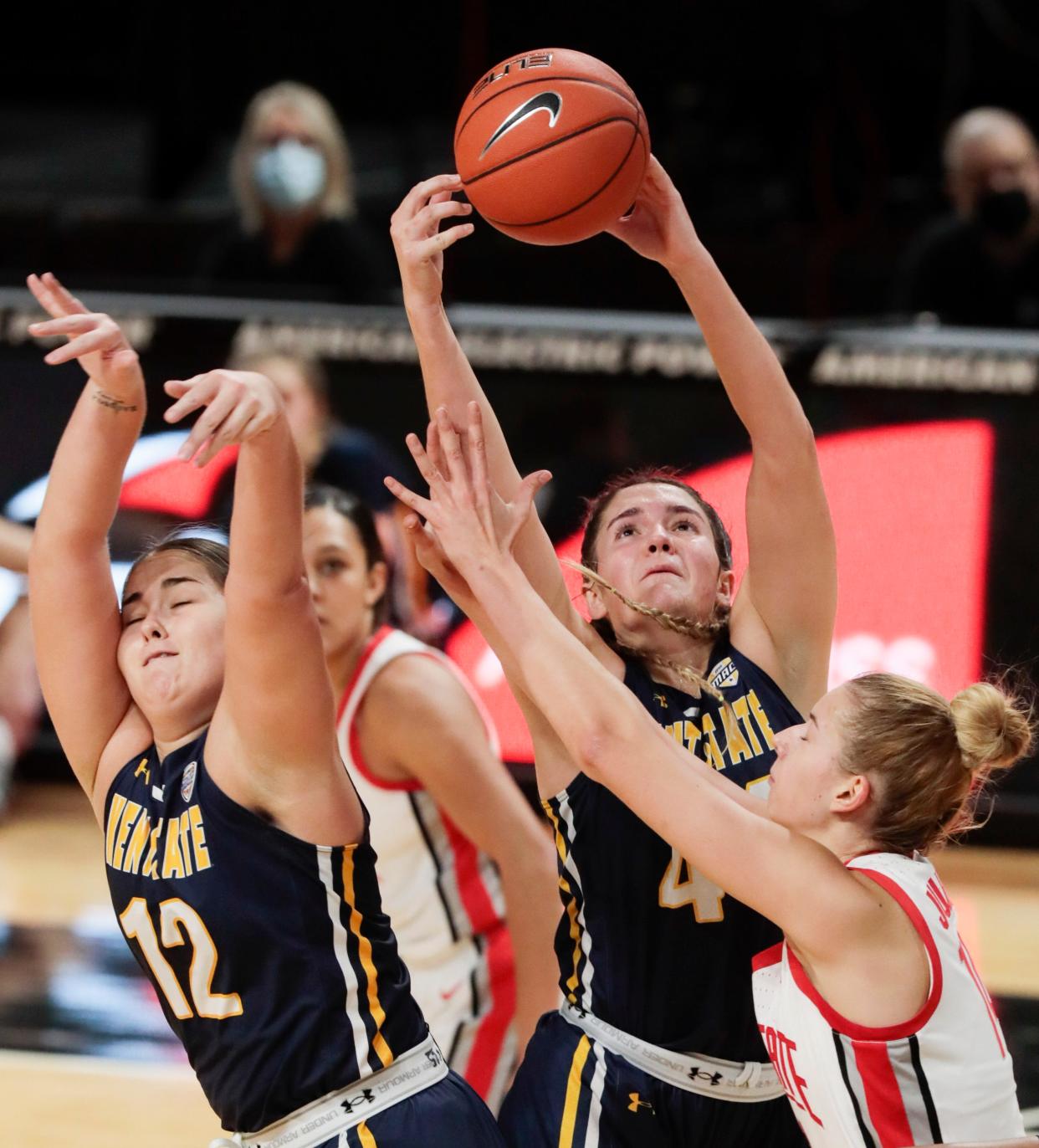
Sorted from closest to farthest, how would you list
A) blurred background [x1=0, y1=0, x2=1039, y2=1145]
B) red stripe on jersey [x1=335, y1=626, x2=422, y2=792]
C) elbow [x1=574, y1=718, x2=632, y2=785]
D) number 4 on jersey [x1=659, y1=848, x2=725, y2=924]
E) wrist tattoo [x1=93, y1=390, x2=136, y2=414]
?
1. elbow [x1=574, y1=718, x2=632, y2=785]
2. wrist tattoo [x1=93, y1=390, x2=136, y2=414]
3. number 4 on jersey [x1=659, y1=848, x2=725, y2=924]
4. red stripe on jersey [x1=335, y1=626, x2=422, y2=792]
5. blurred background [x1=0, y1=0, x2=1039, y2=1145]

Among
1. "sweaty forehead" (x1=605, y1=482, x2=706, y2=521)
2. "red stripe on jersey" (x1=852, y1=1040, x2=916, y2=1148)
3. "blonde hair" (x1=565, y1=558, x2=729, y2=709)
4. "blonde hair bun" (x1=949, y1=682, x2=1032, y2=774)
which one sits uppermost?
"sweaty forehead" (x1=605, y1=482, x2=706, y2=521)

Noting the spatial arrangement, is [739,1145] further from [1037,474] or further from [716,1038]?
[1037,474]

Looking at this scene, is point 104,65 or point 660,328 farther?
point 104,65

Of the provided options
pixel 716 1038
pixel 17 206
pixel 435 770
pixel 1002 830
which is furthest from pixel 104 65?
pixel 716 1038

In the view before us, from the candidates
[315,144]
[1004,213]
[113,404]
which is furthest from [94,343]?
[1004,213]

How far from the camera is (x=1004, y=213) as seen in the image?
24.6ft

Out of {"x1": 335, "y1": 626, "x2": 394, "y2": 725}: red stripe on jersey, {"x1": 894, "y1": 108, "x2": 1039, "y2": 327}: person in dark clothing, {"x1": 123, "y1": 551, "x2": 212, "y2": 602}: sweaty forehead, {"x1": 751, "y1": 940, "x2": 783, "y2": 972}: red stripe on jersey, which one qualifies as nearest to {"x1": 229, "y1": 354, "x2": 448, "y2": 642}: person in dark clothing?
{"x1": 335, "y1": 626, "x2": 394, "y2": 725}: red stripe on jersey

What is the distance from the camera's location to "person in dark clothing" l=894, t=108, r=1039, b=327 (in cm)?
747

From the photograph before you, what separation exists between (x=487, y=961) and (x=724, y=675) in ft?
3.93

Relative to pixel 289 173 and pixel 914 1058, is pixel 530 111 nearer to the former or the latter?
pixel 914 1058

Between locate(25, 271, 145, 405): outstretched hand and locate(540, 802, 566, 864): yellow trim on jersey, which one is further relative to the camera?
locate(540, 802, 566, 864): yellow trim on jersey

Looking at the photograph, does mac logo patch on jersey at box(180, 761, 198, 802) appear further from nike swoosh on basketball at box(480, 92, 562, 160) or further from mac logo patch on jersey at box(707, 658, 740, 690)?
nike swoosh on basketball at box(480, 92, 562, 160)

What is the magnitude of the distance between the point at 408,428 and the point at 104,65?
22.3 ft

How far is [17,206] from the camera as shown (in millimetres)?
9312
